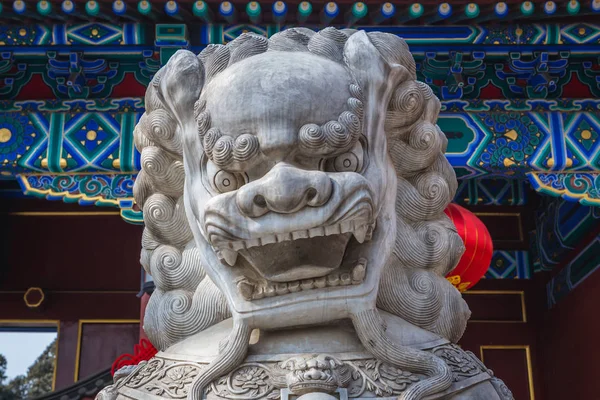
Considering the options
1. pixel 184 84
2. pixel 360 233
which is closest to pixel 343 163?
pixel 360 233

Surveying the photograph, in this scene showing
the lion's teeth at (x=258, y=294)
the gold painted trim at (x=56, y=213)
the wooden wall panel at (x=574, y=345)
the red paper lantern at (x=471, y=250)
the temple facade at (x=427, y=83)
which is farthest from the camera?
the gold painted trim at (x=56, y=213)

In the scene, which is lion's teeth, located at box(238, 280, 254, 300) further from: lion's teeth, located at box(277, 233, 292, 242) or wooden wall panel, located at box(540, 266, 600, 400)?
wooden wall panel, located at box(540, 266, 600, 400)

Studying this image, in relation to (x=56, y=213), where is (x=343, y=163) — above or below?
above

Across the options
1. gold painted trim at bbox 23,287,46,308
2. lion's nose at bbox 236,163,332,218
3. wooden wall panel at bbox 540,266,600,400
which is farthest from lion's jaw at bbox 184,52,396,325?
gold painted trim at bbox 23,287,46,308

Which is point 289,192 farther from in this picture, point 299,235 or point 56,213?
point 56,213

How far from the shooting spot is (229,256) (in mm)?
1282

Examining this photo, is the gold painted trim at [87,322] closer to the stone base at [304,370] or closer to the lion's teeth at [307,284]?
the stone base at [304,370]

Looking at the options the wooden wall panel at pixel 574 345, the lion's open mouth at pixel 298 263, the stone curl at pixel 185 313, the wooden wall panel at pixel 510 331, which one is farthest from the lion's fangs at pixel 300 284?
the wooden wall panel at pixel 510 331

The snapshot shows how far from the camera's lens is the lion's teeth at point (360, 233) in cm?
125

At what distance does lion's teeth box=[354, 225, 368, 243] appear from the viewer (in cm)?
125

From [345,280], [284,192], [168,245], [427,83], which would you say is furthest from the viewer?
[427,83]

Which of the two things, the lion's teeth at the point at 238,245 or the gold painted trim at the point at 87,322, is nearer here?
the lion's teeth at the point at 238,245

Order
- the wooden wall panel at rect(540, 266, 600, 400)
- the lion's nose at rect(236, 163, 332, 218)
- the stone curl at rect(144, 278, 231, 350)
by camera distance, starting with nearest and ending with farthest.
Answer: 1. the lion's nose at rect(236, 163, 332, 218)
2. the stone curl at rect(144, 278, 231, 350)
3. the wooden wall panel at rect(540, 266, 600, 400)

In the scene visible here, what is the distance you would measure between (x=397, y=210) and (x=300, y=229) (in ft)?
1.08
